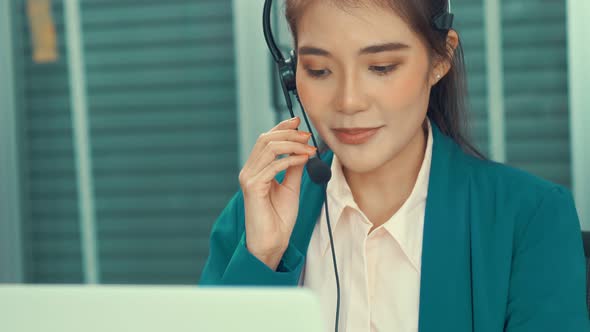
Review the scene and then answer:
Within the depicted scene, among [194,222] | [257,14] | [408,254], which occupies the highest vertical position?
[257,14]

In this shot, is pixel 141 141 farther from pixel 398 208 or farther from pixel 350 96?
pixel 350 96

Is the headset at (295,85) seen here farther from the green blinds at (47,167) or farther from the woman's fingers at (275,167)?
the green blinds at (47,167)

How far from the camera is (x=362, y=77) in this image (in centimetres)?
100

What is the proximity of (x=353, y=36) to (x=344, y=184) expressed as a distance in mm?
275

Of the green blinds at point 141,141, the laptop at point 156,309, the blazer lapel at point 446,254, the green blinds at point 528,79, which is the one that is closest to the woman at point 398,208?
the blazer lapel at point 446,254

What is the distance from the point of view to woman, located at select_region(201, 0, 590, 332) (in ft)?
3.28

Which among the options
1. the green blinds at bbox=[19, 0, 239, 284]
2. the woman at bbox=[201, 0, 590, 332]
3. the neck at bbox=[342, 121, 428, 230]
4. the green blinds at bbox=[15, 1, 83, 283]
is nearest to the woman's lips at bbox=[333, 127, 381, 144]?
the woman at bbox=[201, 0, 590, 332]

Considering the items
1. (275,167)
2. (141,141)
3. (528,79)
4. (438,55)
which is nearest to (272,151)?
(275,167)

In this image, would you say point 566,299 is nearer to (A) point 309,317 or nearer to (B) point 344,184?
(B) point 344,184

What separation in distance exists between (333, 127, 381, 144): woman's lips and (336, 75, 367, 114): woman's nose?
0.04m

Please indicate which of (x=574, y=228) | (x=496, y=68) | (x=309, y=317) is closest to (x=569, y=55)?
(x=496, y=68)

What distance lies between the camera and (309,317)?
1.52 ft

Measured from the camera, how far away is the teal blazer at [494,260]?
986 millimetres

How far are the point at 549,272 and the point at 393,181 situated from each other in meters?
0.28
